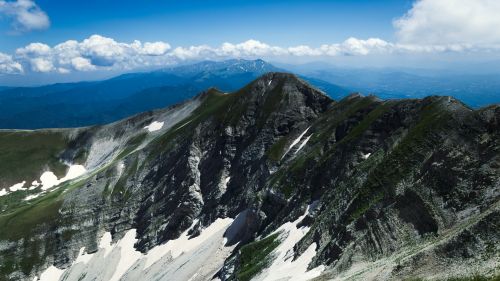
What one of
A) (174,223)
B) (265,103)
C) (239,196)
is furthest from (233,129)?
(174,223)

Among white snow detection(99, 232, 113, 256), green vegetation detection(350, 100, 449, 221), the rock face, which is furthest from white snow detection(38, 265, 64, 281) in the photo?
green vegetation detection(350, 100, 449, 221)

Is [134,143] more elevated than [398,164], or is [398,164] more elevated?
→ [398,164]

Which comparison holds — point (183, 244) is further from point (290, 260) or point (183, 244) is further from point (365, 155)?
point (365, 155)

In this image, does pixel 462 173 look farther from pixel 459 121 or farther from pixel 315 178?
pixel 315 178

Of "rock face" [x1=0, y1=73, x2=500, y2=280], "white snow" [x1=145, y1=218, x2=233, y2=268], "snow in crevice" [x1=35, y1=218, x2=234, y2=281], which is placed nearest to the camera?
"rock face" [x1=0, y1=73, x2=500, y2=280]

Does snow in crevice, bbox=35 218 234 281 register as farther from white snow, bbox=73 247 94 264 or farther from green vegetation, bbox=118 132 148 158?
green vegetation, bbox=118 132 148 158

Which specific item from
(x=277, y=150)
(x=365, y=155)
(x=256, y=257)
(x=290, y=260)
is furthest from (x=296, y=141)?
(x=290, y=260)
